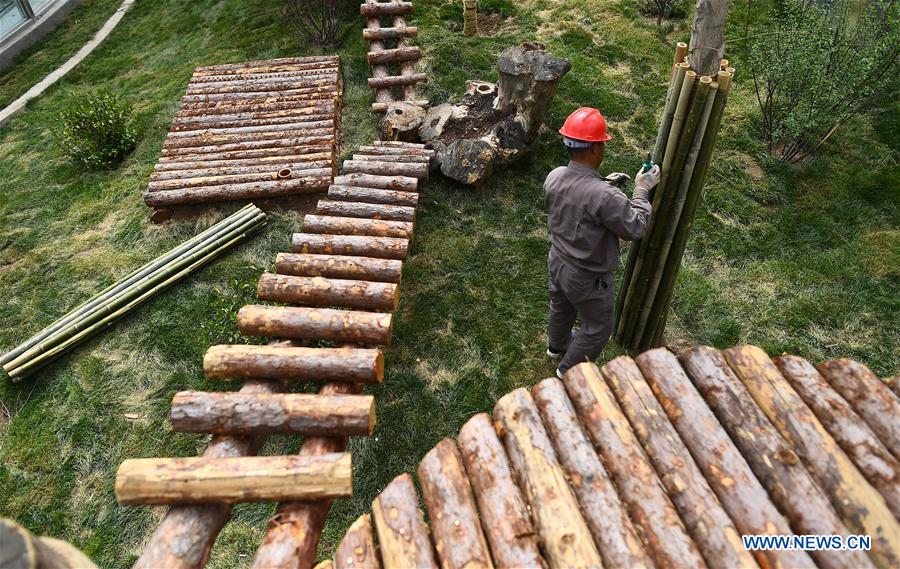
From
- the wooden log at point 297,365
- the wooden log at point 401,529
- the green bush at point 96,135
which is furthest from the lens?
the green bush at point 96,135

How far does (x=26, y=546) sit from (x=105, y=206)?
7.11 m

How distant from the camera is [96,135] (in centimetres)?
827

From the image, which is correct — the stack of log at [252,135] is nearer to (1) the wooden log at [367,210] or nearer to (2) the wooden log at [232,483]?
(1) the wooden log at [367,210]

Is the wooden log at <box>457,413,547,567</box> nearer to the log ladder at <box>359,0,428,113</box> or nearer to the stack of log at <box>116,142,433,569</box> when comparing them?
the stack of log at <box>116,142,433,569</box>

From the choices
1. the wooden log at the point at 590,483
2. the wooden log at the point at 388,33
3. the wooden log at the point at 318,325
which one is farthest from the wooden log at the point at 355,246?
the wooden log at the point at 388,33

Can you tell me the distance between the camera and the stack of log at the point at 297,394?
3457mm

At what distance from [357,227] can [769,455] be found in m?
4.15

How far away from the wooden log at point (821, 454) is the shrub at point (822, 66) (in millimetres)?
4655

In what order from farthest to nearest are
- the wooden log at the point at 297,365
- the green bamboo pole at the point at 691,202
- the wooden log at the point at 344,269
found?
the wooden log at the point at 344,269
the wooden log at the point at 297,365
the green bamboo pole at the point at 691,202

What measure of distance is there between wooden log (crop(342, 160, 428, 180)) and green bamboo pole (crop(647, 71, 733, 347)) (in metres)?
3.19

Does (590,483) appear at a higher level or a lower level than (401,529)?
higher

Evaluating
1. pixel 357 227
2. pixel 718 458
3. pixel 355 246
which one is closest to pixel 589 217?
pixel 718 458

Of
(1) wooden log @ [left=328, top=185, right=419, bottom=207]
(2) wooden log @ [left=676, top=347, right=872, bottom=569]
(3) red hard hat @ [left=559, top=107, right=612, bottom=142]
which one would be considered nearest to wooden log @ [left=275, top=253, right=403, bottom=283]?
(1) wooden log @ [left=328, top=185, right=419, bottom=207]

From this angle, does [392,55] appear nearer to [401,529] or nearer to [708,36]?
[708,36]
